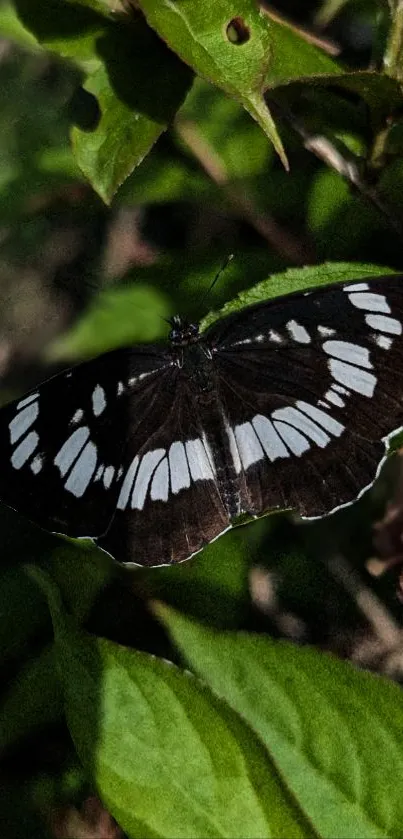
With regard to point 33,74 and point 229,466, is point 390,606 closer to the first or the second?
point 229,466

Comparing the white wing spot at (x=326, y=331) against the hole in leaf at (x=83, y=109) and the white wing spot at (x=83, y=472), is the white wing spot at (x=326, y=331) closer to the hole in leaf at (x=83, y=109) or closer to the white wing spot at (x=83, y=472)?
the white wing spot at (x=83, y=472)

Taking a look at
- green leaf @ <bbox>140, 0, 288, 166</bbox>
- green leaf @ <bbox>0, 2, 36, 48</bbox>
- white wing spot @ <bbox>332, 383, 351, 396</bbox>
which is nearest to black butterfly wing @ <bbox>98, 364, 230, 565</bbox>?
white wing spot @ <bbox>332, 383, 351, 396</bbox>

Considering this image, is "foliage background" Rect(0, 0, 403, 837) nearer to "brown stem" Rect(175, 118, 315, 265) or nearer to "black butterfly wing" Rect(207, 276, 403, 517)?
"brown stem" Rect(175, 118, 315, 265)

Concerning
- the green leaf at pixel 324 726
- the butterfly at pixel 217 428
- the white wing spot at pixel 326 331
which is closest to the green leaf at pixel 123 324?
the butterfly at pixel 217 428

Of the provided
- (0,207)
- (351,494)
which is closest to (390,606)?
(351,494)

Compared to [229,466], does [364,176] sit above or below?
above

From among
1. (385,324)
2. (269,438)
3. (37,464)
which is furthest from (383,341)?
(37,464)
